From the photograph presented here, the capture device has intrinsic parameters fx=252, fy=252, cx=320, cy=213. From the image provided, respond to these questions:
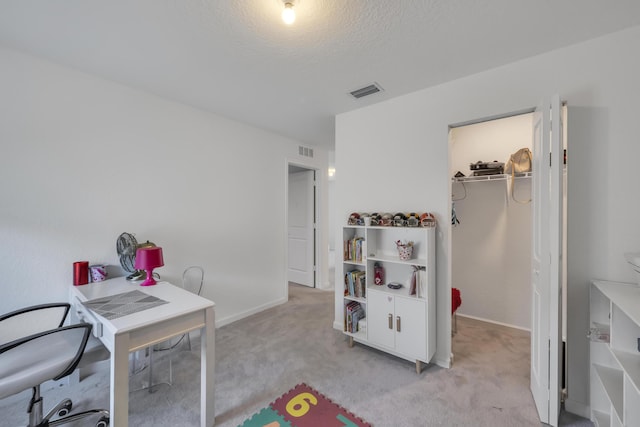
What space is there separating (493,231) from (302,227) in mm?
2905

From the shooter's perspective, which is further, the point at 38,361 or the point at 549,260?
the point at 549,260

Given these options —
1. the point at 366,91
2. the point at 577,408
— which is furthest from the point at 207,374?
the point at 366,91

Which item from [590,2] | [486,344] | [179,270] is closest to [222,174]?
[179,270]

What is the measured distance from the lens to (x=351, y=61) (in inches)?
75.7

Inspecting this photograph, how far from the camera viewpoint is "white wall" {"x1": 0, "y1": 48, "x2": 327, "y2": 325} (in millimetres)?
1827

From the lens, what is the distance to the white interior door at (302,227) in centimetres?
449

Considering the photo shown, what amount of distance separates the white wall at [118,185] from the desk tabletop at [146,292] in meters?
0.30

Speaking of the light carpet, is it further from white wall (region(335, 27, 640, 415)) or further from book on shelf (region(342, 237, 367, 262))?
book on shelf (region(342, 237, 367, 262))

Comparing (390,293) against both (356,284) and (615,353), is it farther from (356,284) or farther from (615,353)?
(615,353)

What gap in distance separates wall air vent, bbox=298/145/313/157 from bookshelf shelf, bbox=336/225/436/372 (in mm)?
1797

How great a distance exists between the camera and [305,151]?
4121 mm

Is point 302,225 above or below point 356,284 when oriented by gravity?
above

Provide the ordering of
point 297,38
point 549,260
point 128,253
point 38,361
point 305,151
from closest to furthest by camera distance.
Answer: point 38,361 < point 549,260 < point 297,38 < point 128,253 < point 305,151

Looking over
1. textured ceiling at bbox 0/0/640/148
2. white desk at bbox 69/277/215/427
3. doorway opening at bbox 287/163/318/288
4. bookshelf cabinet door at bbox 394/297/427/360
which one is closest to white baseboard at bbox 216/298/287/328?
doorway opening at bbox 287/163/318/288
